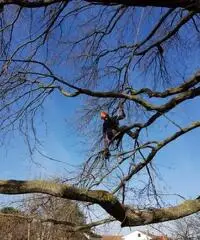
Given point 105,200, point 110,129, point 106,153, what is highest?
point 110,129

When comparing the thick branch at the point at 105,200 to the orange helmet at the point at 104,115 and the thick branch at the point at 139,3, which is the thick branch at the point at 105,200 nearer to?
the orange helmet at the point at 104,115

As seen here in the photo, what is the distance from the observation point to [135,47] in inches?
443

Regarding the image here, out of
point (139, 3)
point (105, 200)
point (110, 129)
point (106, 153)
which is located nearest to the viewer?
point (105, 200)

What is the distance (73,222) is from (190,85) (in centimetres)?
323

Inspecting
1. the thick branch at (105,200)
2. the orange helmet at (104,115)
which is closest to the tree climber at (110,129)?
the orange helmet at (104,115)

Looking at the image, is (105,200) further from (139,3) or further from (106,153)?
(139,3)

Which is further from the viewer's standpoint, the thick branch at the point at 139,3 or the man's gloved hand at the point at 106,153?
the man's gloved hand at the point at 106,153

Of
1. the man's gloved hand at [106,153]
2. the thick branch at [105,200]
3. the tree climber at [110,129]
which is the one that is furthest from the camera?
the tree climber at [110,129]

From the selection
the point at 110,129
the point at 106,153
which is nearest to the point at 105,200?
the point at 106,153

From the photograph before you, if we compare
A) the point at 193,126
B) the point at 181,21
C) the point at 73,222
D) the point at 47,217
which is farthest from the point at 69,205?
the point at 181,21

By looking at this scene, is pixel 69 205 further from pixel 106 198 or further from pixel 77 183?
pixel 106 198

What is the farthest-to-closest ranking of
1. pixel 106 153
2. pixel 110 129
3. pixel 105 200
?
pixel 110 129, pixel 106 153, pixel 105 200

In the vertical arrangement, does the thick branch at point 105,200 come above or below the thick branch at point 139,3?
below

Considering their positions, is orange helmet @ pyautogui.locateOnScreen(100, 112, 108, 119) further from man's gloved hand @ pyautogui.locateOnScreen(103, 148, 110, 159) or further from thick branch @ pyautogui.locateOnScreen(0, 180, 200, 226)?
thick branch @ pyautogui.locateOnScreen(0, 180, 200, 226)
